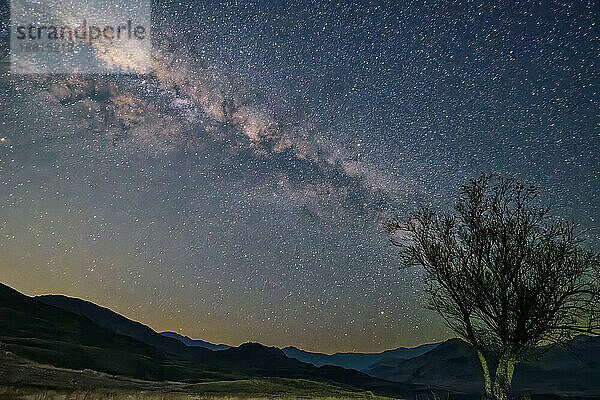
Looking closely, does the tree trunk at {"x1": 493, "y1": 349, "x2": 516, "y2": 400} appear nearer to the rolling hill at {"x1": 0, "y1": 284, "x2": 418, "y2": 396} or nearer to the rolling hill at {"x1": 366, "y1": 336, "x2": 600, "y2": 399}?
the rolling hill at {"x1": 0, "y1": 284, "x2": 418, "y2": 396}

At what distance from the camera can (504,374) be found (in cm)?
1547

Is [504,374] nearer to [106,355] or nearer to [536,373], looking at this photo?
[106,355]

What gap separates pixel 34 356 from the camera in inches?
2458

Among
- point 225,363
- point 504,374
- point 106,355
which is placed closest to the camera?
point 504,374

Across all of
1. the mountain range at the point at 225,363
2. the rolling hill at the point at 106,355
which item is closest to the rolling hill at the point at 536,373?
the mountain range at the point at 225,363

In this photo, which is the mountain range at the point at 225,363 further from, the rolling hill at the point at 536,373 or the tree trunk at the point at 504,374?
the tree trunk at the point at 504,374

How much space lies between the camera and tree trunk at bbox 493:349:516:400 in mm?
15289

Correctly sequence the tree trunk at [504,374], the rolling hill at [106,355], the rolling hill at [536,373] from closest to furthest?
1. the tree trunk at [504,374]
2. the rolling hill at [106,355]
3. the rolling hill at [536,373]

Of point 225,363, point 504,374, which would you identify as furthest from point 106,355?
point 504,374

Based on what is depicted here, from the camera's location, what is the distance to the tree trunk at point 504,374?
15.3 meters

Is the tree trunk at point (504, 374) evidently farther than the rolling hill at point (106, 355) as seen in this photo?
No

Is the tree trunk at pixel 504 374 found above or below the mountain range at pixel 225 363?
above

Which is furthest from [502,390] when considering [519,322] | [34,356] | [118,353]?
[118,353]

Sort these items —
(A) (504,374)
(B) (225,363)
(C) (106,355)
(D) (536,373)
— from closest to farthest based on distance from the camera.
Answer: (A) (504,374) → (C) (106,355) → (D) (536,373) → (B) (225,363)
